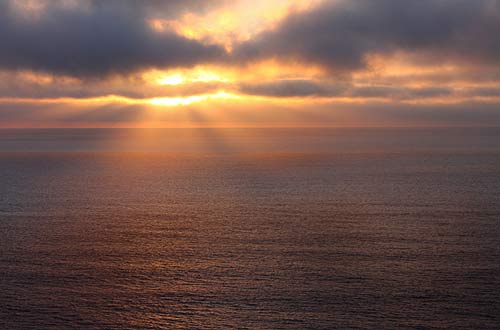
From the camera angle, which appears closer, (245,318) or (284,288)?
(245,318)

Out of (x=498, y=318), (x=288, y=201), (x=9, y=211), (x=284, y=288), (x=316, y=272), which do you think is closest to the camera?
(x=498, y=318)

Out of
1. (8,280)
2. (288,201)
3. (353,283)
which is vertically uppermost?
(288,201)

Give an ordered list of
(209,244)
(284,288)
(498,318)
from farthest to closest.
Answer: (209,244)
(284,288)
(498,318)

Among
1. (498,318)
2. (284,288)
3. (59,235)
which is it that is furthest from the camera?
(59,235)

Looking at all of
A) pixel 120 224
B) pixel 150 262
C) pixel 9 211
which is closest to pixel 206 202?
pixel 120 224

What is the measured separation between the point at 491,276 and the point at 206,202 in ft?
207

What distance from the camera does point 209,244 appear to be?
2906 inches

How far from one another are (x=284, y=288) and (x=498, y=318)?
64.9 feet

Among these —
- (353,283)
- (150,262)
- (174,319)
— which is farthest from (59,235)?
(353,283)

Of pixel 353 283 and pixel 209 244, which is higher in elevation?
pixel 209 244

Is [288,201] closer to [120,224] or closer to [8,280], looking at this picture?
[120,224]

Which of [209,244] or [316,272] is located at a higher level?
[209,244]

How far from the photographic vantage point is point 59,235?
78938 mm

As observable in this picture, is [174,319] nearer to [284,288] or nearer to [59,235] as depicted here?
[284,288]
